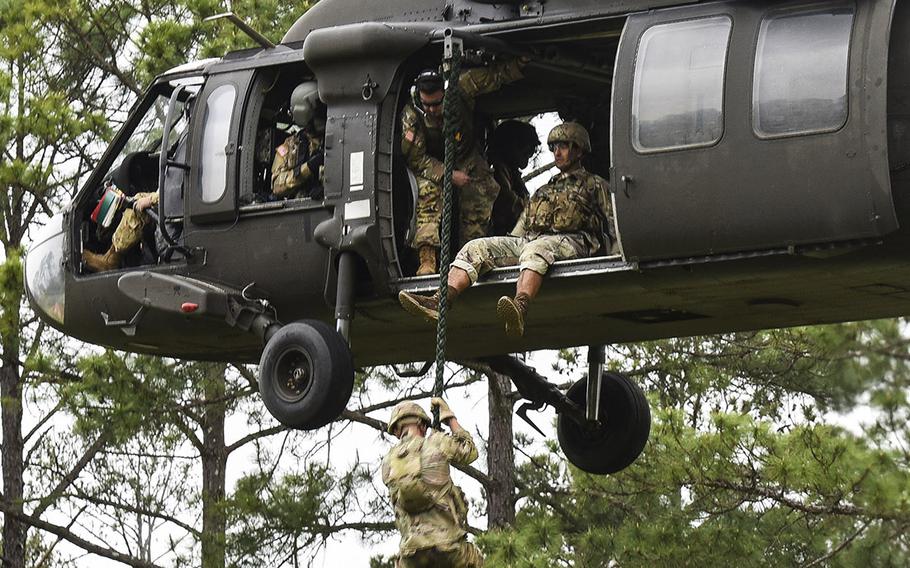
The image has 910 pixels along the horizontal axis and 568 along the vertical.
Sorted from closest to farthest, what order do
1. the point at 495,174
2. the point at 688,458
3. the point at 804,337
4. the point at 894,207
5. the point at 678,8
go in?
the point at 894,207 < the point at 678,8 < the point at 495,174 < the point at 688,458 < the point at 804,337

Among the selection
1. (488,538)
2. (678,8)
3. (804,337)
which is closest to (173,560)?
(488,538)

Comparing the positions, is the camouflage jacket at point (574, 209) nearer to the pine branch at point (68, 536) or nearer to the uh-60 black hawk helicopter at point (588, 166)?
the uh-60 black hawk helicopter at point (588, 166)

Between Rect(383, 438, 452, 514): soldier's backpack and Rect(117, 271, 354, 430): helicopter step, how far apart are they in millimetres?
1312

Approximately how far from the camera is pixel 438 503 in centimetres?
932

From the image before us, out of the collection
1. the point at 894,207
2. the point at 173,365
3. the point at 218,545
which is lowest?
the point at 894,207

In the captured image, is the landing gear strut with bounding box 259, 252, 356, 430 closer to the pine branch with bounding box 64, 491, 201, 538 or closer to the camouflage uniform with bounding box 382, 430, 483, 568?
the camouflage uniform with bounding box 382, 430, 483, 568

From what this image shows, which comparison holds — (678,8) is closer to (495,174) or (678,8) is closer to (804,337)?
(495,174)

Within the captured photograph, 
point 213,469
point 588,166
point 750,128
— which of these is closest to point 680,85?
point 750,128

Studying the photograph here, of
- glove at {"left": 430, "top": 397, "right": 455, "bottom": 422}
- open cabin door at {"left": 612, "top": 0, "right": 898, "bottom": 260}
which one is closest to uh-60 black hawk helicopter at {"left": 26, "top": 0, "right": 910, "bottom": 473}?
open cabin door at {"left": 612, "top": 0, "right": 898, "bottom": 260}

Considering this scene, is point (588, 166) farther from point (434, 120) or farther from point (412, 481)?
point (412, 481)

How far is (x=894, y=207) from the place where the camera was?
9.09 meters

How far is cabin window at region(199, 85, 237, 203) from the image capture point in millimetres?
11305

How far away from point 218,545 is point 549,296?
8.90 m

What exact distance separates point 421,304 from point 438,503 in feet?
4.48
